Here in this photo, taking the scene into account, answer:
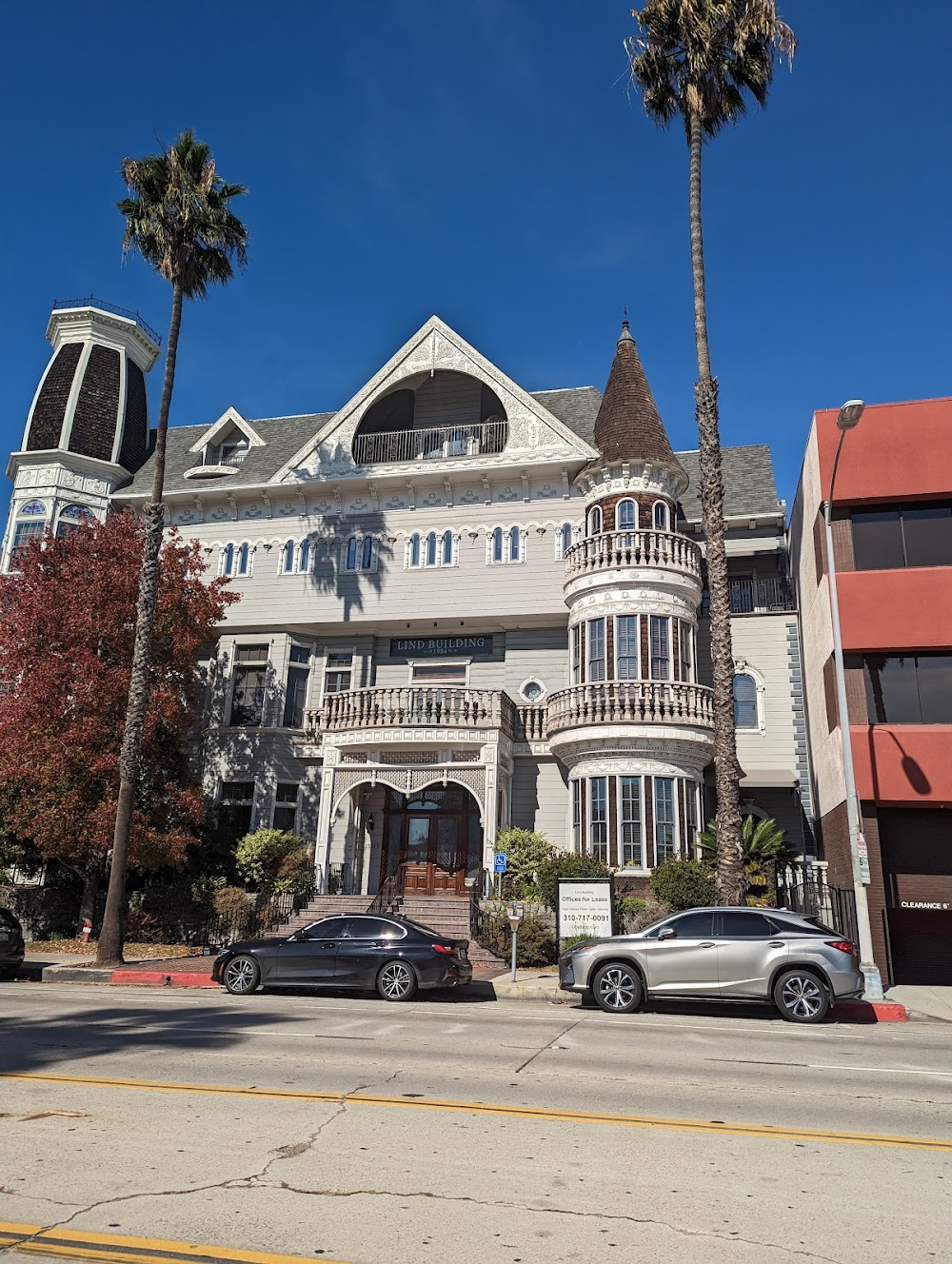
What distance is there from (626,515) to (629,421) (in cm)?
297

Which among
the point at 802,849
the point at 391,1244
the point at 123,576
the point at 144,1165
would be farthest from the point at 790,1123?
the point at 123,576

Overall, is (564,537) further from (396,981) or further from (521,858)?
(396,981)

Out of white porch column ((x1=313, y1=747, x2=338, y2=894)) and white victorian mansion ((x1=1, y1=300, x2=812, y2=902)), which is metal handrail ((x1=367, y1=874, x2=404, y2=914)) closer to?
white victorian mansion ((x1=1, y1=300, x2=812, y2=902))

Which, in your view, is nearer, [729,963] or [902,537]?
[729,963]

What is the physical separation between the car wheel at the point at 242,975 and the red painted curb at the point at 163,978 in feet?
6.43

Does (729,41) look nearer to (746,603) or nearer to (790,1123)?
(746,603)

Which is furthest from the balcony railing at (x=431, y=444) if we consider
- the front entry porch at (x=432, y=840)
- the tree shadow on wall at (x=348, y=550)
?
the front entry porch at (x=432, y=840)

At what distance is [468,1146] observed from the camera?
6.54 m

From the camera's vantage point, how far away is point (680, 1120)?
738 centimetres

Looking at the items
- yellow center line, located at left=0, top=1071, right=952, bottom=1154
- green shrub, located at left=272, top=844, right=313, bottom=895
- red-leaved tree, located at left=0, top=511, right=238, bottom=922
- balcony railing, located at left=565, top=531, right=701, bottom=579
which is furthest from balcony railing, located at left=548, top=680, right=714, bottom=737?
yellow center line, located at left=0, top=1071, right=952, bottom=1154

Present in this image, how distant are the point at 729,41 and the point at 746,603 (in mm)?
15458

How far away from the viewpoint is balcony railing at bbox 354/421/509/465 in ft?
103

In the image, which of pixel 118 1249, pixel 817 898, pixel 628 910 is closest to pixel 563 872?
pixel 628 910

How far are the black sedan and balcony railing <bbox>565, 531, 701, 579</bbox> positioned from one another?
1382 centimetres
